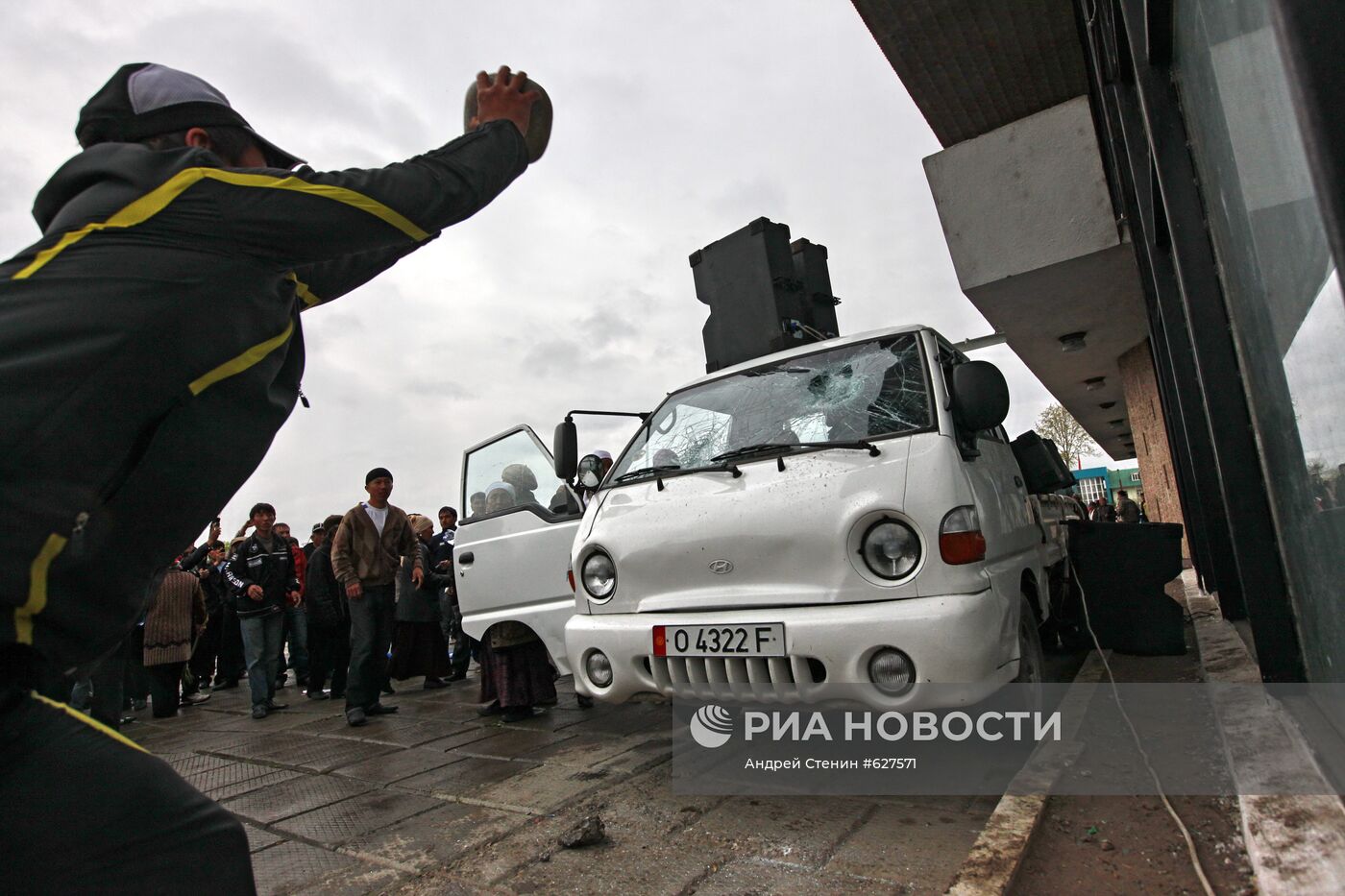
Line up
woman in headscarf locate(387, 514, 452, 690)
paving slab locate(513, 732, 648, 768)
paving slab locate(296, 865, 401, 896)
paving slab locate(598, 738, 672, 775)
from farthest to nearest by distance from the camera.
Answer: woman in headscarf locate(387, 514, 452, 690)
paving slab locate(513, 732, 648, 768)
paving slab locate(598, 738, 672, 775)
paving slab locate(296, 865, 401, 896)

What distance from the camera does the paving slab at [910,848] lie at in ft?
7.29

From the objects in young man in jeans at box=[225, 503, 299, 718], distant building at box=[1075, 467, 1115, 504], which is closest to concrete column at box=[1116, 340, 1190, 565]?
young man in jeans at box=[225, 503, 299, 718]

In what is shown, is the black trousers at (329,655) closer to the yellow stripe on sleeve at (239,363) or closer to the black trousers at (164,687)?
the black trousers at (164,687)

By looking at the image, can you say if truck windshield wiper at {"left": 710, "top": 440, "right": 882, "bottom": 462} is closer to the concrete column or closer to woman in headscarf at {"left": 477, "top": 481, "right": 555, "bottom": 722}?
woman in headscarf at {"left": 477, "top": 481, "right": 555, "bottom": 722}

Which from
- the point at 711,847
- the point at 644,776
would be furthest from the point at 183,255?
the point at 644,776

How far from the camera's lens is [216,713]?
22.8ft

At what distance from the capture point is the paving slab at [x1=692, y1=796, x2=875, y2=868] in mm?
2449

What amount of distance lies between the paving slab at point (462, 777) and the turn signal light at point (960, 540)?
225 centimetres

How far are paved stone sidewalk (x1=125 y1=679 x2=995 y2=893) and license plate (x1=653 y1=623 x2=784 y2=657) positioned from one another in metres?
0.57

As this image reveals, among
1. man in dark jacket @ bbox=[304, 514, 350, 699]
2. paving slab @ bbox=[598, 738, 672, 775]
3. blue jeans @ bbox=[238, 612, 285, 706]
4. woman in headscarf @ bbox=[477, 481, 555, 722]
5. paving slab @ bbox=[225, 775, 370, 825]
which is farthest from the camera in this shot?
man in dark jacket @ bbox=[304, 514, 350, 699]

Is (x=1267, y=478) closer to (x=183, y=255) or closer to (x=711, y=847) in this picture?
(x=711, y=847)

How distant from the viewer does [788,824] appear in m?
2.68

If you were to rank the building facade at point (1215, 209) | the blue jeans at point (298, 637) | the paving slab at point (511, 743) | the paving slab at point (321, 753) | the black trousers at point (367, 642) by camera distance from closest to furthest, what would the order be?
the building facade at point (1215, 209) → the paving slab at point (511, 743) → the paving slab at point (321, 753) → the black trousers at point (367, 642) → the blue jeans at point (298, 637)

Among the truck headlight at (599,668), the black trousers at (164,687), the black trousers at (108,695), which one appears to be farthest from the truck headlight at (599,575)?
the black trousers at (164,687)
